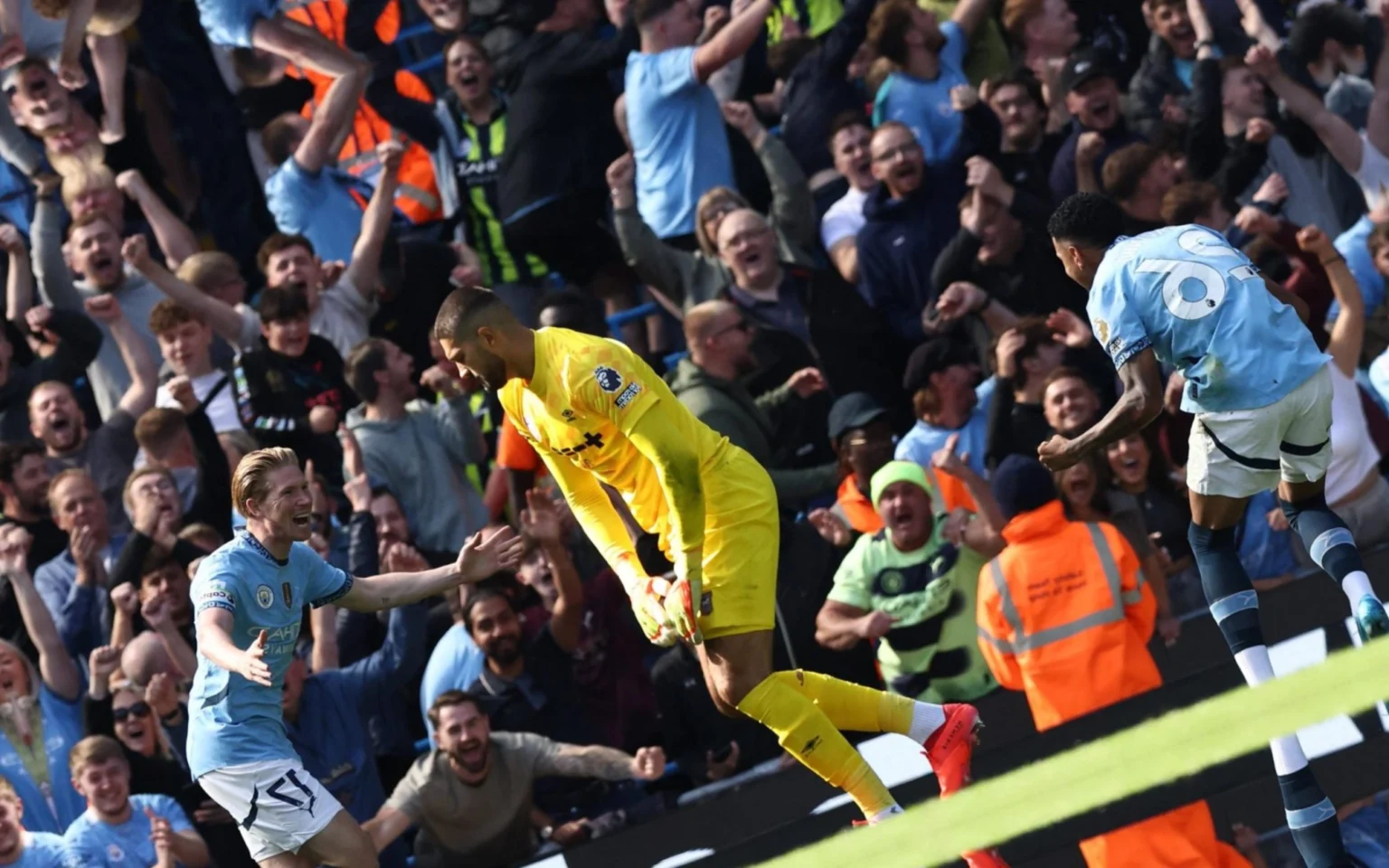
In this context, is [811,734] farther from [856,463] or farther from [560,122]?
[560,122]

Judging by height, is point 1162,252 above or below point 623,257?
above

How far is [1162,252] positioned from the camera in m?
7.66

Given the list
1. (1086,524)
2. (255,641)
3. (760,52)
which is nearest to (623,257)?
(760,52)

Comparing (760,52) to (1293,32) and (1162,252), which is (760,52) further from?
(1162,252)

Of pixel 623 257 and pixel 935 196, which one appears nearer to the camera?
pixel 935 196

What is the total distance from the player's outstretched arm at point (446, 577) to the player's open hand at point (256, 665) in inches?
34.5

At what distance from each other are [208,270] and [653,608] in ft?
16.5

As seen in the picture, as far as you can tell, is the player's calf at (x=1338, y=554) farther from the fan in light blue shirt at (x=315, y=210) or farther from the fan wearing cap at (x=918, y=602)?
the fan in light blue shirt at (x=315, y=210)

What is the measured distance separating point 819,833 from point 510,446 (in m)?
2.68

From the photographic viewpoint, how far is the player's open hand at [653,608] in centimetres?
803

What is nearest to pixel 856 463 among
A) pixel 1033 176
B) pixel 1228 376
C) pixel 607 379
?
pixel 1033 176

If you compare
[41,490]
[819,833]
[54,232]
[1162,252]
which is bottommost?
[819,833]

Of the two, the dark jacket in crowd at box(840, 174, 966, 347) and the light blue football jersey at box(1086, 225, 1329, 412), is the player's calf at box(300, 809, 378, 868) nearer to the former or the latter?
the light blue football jersey at box(1086, 225, 1329, 412)

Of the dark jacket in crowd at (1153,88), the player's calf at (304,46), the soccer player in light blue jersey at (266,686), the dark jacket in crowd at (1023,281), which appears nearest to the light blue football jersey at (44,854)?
the soccer player in light blue jersey at (266,686)
